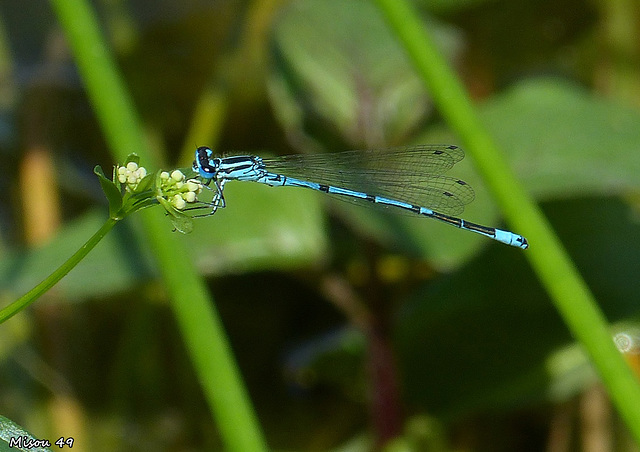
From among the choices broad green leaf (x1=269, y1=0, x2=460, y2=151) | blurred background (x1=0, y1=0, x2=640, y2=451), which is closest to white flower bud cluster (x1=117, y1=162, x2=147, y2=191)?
blurred background (x1=0, y1=0, x2=640, y2=451)

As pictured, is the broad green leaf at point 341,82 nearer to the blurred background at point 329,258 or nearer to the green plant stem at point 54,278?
the blurred background at point 329,258

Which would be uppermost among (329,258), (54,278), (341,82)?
(341,82)

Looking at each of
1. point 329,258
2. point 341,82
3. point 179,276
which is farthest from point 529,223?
point 341,82

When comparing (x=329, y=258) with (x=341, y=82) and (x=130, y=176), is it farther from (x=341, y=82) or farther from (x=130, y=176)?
(x=130, y=176)

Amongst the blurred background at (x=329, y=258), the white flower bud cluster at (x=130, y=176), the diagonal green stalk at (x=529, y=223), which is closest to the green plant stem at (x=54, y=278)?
the white flower bud cluster at (x=130, y=176)

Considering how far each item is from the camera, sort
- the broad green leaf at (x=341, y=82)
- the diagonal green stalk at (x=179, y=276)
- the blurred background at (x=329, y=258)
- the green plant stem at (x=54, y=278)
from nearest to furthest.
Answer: the green plant stem at (x=54, y=278)
the diagonal green stalk at (x=179, y=276)
the blurred background at (x=329, y=258)
the broad green leaf at (x=341, y=82)

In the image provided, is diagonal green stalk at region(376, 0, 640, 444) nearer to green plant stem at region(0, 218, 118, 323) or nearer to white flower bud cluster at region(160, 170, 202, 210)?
white flower bud cluster at region(160, 170, 202, 210)
